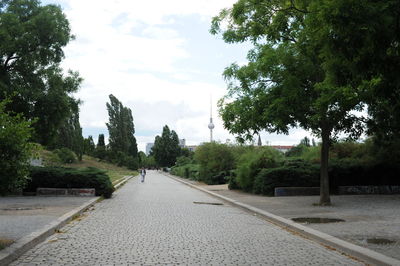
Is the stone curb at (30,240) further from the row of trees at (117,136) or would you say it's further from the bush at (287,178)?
the row of trees at (117,136)

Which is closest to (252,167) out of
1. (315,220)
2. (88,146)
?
(315,220)

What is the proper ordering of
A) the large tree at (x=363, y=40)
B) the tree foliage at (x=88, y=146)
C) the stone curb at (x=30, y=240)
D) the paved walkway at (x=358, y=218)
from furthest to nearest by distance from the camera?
the tree foliage at (x=88, y=146) < the paved walkway at (x=358, y=218) < the stone curb at (x=30, y=240) < the large tree at (x=363, y=40)

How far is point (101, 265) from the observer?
277 inches

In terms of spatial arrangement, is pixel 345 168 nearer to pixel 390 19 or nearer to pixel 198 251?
pixel 198 251

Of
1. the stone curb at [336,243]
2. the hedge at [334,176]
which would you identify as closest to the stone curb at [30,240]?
the stone curb at [336,243]

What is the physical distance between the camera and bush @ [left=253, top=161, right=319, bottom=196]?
907 inches

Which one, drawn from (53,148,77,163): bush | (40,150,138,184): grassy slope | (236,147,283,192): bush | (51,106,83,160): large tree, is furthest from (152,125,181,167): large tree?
(236,147,283,192): bush

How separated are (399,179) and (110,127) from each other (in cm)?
6996

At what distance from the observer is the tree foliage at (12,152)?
7.82 meters

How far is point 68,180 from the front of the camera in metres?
21.7

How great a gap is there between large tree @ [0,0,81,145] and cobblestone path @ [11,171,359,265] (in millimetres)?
10837

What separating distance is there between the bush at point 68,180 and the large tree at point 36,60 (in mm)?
2214

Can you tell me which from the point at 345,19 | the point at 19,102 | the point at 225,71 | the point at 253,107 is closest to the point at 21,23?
the point at 19,102

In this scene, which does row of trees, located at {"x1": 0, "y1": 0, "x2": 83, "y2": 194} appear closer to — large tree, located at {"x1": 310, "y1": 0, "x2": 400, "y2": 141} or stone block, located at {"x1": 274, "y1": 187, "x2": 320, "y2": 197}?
stone block, located at {"x1": 274, "y1": 187, "x2": 320, "y2": 197}
